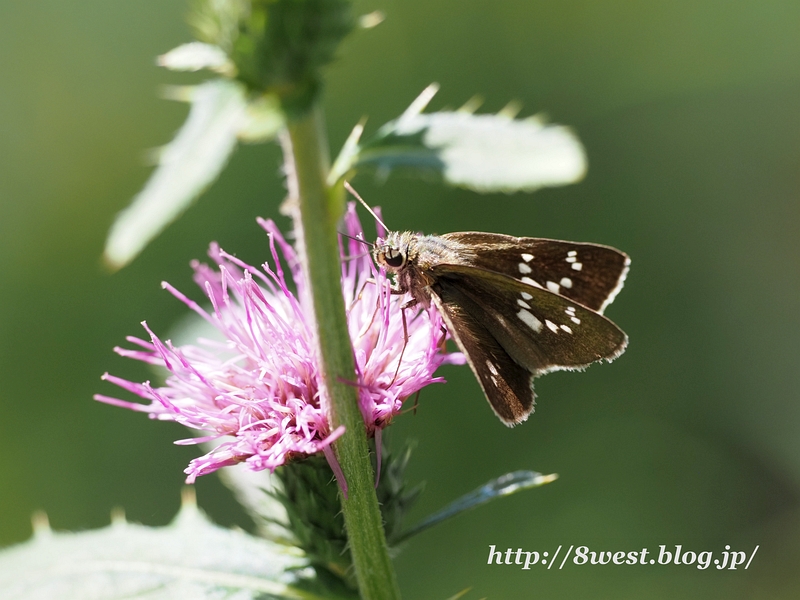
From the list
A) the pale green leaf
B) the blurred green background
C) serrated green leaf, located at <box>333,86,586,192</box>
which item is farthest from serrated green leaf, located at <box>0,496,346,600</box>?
the blurred green background

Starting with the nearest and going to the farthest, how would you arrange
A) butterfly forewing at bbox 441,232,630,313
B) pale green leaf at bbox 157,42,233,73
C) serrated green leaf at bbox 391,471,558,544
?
pale green leaf at bbox 157,42,233,73 < serrated green leaf at bbox 391,471,558,544 < butterfly forewing at bbox 441,232,630,313

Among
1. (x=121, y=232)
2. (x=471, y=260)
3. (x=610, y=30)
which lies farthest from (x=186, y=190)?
(x=610, y=30)

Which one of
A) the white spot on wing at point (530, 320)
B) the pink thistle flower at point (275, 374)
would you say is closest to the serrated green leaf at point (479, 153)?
the pink thistle flower at point (275, 374)

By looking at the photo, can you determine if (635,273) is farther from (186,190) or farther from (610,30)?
(186,190)

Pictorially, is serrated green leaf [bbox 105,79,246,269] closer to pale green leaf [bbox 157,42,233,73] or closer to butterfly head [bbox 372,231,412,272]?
pale green leaf [bbox 157,42,233,73]

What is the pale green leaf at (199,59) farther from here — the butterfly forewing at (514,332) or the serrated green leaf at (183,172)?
the butterfly forewing at (514,332)

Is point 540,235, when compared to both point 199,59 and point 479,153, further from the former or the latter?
point 199,59
